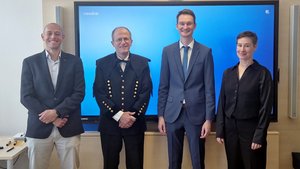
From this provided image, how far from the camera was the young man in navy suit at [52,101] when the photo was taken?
97.0 inches

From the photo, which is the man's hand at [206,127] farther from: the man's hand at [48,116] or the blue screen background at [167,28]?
the man's hand at [48,116]

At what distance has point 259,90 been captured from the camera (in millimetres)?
2377

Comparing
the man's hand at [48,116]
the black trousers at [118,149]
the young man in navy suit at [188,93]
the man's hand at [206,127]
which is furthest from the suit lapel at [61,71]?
the man's hand at [206,127]

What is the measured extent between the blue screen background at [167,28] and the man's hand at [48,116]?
0.76 m

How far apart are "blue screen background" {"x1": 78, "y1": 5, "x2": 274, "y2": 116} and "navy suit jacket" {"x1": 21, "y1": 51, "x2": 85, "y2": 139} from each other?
0.57 m

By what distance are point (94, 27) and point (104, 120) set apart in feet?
3.22

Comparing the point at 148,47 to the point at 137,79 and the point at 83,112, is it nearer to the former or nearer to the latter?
the point at 137,79

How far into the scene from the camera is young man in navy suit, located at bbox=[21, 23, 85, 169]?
2.46m

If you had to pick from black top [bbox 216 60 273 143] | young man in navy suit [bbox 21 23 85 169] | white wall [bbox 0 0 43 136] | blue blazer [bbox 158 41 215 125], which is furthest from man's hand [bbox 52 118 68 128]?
black top [bbox 216 60 273 143]

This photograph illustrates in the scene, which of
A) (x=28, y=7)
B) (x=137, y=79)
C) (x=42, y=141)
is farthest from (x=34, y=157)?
(x=28, y=7)

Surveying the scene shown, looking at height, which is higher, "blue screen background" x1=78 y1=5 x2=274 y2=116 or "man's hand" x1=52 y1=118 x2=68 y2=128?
"blue screen background" x1=78 y1=5 x2=274 y2=116

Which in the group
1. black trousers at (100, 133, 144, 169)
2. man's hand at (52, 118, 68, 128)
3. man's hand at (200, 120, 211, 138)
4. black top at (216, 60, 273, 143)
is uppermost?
black top at (216, 60, 273, 143)

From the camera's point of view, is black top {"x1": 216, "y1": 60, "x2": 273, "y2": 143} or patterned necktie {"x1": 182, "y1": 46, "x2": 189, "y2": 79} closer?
black top {"x1": 216, "y1": 60, "x2": 273, "y2": 143}

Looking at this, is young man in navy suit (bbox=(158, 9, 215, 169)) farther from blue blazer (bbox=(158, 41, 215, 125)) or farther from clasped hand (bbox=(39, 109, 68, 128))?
clasped hand (bbox=(39, 109, 68, 128))
